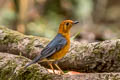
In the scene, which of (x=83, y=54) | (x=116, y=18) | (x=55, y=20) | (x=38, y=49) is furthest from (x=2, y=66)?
(x=116, y=18)

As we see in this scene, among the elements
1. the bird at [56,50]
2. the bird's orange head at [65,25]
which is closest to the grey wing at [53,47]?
the bird at [56,50]

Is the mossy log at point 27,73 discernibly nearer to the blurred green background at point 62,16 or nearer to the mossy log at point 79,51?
the mossy log at point 79,51

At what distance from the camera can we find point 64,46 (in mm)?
4523

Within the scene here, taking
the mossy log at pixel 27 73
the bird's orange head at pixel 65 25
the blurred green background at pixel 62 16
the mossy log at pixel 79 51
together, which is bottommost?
the mossy log at pixel 27 73

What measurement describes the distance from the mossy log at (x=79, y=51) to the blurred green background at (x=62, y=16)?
721 cm

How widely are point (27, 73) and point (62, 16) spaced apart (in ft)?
41.2

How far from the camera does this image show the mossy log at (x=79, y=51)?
4523 millimetres

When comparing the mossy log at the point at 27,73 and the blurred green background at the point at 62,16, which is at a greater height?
the blurred green background at the point at 62,16

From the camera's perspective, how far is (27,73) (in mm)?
4488

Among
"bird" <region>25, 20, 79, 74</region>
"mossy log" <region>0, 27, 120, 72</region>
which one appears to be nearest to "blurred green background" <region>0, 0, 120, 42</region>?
"mossy log" <region>0, 27, 120, 72</region>

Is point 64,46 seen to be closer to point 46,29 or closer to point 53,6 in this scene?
point 46,29

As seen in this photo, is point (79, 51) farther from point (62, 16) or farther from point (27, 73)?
point (62, 16)

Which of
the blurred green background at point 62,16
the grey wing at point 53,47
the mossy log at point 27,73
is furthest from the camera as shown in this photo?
the blurred green background at point 62,16

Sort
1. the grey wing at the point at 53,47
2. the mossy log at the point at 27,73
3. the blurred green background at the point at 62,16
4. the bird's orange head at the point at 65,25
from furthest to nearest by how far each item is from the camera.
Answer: the blurred green background at the point at 62,16
the bird's orange head at the point at 65,25
the grey wing at the point at 53,47
the mossy log at the point at 27,73
